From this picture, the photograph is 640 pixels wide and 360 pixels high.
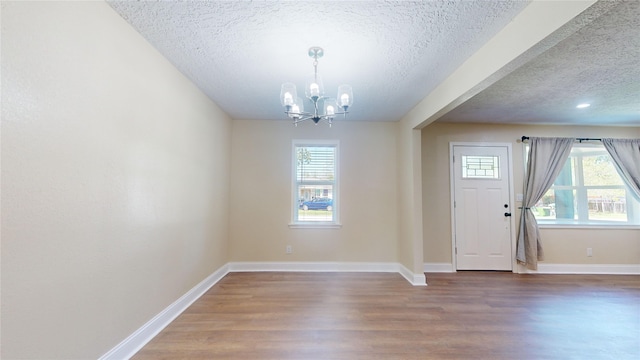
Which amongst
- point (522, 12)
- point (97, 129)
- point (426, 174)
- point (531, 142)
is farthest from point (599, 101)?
point (97, 129)

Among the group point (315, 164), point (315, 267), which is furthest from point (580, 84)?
point (315, 267)

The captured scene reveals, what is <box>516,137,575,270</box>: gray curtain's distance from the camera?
3986 millimetres

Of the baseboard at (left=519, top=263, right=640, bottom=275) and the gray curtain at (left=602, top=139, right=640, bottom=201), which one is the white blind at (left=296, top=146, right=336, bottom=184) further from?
the gray curtain at (left=602, top=139, right=640, bottom=201)

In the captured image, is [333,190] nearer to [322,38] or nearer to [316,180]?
[316,180]

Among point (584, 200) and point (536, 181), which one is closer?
point (536, 181)

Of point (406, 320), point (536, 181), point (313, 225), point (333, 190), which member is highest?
point (536, 181)

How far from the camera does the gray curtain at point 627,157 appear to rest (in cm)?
399

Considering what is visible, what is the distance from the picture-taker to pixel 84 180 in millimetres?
1536

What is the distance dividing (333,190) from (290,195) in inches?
28.4

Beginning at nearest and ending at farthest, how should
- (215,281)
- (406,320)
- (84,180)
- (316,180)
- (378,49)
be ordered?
(84,180)
(378,49)
(406,320)
(215,281)
(316,180)

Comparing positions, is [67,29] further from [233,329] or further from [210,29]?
[233,329]

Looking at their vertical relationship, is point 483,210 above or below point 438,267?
above

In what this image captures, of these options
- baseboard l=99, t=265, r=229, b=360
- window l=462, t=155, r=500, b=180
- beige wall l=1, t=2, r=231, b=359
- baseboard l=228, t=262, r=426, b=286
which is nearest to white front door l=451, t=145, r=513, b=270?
window l=462, t=155, r=500, b=180

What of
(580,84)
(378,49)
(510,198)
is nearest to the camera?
(378,49)
